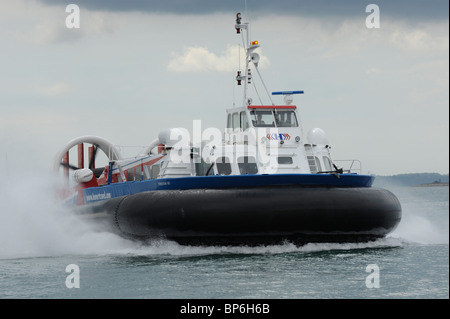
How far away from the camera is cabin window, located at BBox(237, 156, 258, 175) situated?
1148cm

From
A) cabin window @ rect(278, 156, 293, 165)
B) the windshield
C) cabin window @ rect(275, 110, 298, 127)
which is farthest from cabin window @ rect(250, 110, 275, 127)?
cabin window @ rect(278, 156, 293, 165)

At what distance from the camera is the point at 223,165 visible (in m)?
11.5

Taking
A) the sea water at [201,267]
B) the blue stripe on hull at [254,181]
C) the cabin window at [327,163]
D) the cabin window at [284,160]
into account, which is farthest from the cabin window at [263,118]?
the sea water at [201,267]

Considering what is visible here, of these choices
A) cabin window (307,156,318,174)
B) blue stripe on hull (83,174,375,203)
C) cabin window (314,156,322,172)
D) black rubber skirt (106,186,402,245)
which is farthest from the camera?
cabin window (314,156,322,172)

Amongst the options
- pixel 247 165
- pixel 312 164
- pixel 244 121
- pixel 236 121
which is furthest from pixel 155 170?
pixel 312 164

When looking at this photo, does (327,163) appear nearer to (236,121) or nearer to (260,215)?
(236,121)

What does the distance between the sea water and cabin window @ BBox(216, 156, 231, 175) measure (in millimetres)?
1376

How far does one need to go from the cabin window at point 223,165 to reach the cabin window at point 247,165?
168mm

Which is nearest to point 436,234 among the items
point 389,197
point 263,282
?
point 389,197

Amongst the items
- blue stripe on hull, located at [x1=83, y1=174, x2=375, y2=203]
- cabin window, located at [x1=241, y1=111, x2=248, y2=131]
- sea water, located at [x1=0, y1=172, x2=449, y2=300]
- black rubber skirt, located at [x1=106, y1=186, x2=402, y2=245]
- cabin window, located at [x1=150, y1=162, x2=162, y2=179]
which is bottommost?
sea water, located at [x1=0, y1=172, x2=449, y2=300]

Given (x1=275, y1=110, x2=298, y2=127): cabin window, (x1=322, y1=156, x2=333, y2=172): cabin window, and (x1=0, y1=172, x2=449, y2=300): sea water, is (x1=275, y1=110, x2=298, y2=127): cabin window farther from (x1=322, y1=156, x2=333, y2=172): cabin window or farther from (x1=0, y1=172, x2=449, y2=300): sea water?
(x1=0, y1=172, x2=449, y2=300): sea water

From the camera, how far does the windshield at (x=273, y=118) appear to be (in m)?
12.1

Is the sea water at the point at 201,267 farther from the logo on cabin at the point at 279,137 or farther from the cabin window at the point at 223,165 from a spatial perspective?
the logo on cabin at the point at 279,137
